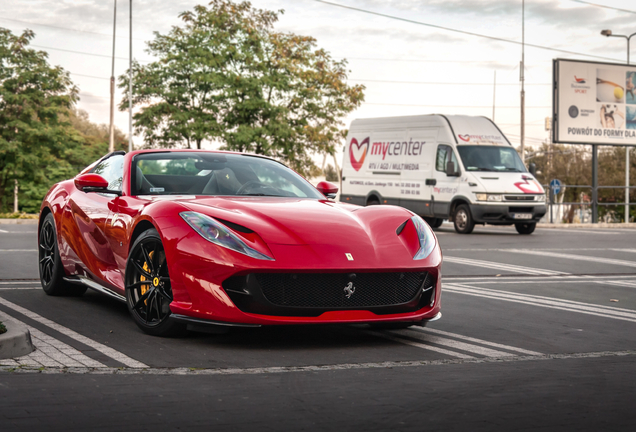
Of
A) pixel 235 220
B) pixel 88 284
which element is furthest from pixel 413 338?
pixel 88 284

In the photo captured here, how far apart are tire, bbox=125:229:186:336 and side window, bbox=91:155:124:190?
1.10 meters

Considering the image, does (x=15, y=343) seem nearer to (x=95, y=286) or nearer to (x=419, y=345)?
(x=95, y=286)

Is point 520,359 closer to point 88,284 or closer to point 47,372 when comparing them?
point 47,372

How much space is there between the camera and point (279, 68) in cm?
4447

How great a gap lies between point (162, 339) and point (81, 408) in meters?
1.73

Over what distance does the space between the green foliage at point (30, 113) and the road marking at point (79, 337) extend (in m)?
39.8

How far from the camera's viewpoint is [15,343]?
481 cm

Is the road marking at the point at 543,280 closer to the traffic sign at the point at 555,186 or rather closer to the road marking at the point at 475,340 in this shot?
the road marking at the point at 475,340

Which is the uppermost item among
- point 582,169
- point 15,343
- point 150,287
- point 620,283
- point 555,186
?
point 582,169

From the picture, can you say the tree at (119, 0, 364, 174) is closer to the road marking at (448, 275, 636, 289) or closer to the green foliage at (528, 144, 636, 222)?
the green foliage at (528, 144, 636, 222)

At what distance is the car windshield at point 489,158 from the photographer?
21844mm

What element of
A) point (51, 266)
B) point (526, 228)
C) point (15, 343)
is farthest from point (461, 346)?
point (526, 228)

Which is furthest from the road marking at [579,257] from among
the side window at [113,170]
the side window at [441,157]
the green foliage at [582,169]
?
the green foliage at [582,169]

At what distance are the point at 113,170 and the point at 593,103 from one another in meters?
29.1
